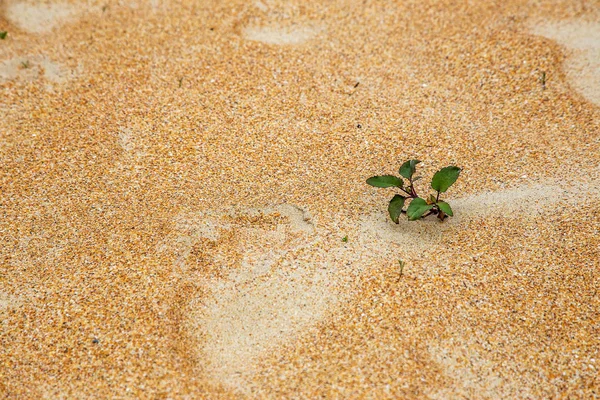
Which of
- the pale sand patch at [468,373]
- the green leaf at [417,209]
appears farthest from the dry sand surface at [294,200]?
the green leaf at [417,209]

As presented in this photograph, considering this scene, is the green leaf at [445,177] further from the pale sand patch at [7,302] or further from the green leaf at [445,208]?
the pale sand patch at [7,302]

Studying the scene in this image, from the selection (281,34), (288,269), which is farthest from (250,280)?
(281,34)

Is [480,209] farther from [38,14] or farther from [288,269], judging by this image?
[38,14]

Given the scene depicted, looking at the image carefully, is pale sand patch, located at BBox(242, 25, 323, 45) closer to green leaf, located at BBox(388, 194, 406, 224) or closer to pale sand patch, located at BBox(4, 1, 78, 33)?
pale sand patch, located at BBox(4, 1, 78, 33)

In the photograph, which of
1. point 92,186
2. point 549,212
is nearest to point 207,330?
point 92,186

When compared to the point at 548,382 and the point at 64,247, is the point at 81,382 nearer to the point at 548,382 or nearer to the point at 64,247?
the point at 64,247
